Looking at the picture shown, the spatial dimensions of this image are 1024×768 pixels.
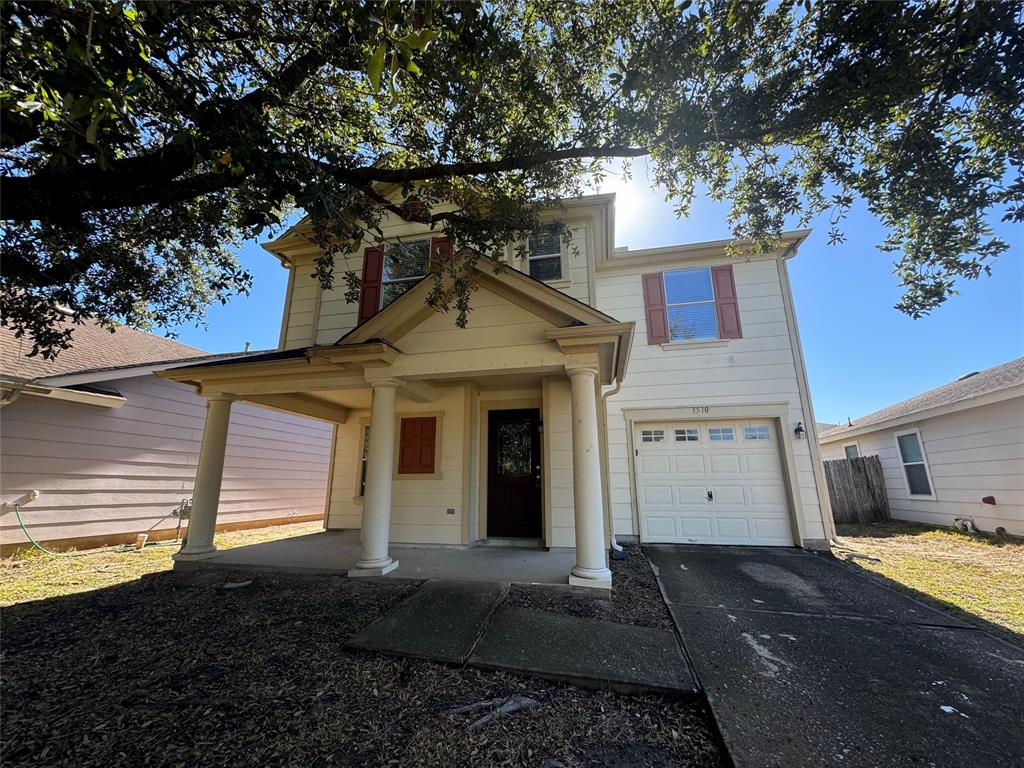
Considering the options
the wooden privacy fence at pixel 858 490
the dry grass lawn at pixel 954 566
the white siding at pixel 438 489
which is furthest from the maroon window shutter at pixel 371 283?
the wooden privacy fence at pixel 858 490

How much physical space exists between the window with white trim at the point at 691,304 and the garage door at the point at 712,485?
180cm

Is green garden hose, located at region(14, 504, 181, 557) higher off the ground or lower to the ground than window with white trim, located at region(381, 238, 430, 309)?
lower

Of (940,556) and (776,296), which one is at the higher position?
(776,296)

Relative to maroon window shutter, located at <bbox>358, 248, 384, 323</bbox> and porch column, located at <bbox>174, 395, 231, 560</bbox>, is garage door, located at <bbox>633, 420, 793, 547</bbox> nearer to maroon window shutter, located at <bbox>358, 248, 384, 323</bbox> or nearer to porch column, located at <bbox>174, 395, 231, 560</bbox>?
maroon window shutter, located at <bbox>358, 248, 384, 323</bbox>

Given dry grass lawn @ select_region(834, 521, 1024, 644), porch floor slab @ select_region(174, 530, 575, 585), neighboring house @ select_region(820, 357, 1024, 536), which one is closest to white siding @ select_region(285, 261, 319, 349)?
porch floor slab @ select_region(174, 530, 575, 585)

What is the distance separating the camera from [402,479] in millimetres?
6512

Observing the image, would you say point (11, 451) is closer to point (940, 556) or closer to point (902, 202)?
point (902, 202)

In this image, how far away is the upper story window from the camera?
6.51 m

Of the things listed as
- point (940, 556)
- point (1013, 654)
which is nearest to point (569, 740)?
point (1013, 654)

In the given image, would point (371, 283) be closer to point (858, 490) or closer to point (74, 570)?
point (74, 570)

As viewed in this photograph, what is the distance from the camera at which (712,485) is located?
709 cm

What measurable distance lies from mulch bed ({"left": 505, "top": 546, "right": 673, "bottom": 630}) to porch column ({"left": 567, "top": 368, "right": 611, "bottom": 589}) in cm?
15

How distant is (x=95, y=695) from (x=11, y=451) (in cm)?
620

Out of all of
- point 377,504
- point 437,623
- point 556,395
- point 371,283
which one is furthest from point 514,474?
point 371,283
